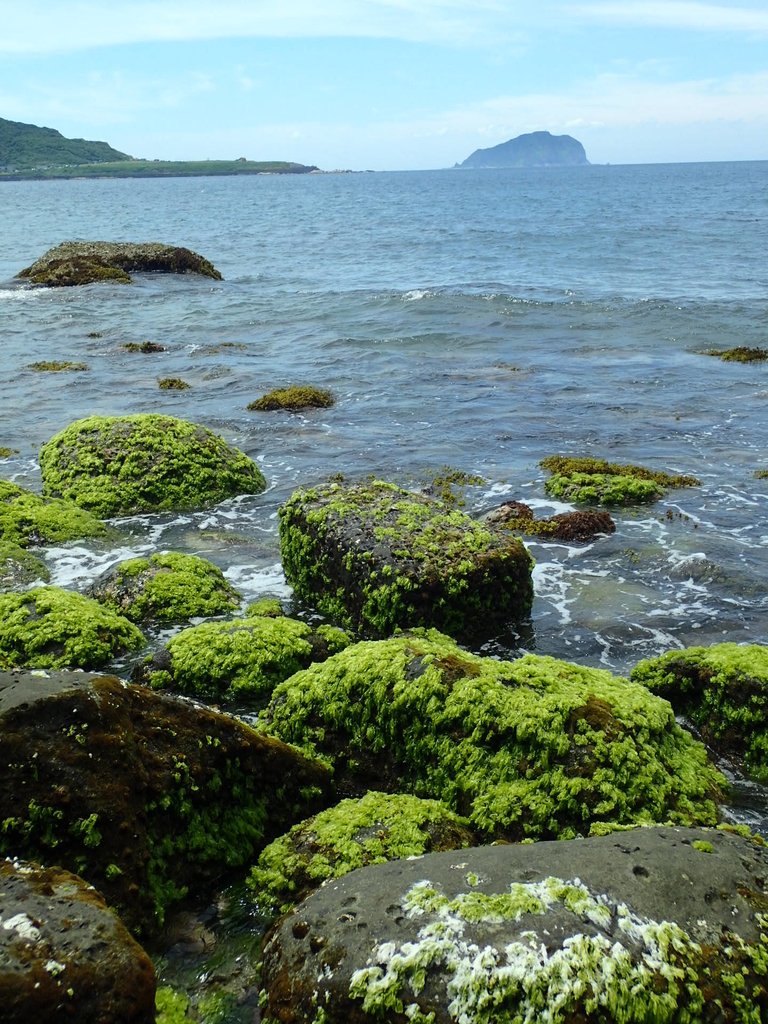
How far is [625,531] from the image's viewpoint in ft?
43.0

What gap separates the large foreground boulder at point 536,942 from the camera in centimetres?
421

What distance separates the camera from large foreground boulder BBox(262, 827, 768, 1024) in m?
4.21

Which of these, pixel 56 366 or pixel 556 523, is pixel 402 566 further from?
pixel 56 366

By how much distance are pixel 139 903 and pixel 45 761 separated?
1.04 m

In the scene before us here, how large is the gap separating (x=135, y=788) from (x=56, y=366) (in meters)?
21.3

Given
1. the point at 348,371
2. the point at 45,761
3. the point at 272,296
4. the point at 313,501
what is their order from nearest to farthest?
1. the point at 45,761
2. the point at 313,501
3. the point at 348,371
4. the point at 272,296

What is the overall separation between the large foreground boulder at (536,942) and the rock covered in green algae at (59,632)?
466 cm

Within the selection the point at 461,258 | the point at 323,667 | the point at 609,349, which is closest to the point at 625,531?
the point at 323,667

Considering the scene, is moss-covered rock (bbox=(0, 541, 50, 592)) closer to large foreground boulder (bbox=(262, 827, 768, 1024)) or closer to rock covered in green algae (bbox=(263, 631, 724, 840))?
rock covered in green algae (bbox=(263, 631, 724, 840))

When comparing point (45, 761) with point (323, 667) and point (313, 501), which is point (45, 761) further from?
point (313, 501)

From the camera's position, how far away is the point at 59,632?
8.93m

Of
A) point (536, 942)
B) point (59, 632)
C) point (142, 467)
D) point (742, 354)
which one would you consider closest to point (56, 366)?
point (142, 467)

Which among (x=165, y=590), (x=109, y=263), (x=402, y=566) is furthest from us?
(x=109, y=263)

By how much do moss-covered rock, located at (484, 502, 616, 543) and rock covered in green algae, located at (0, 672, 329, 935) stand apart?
284 inches
